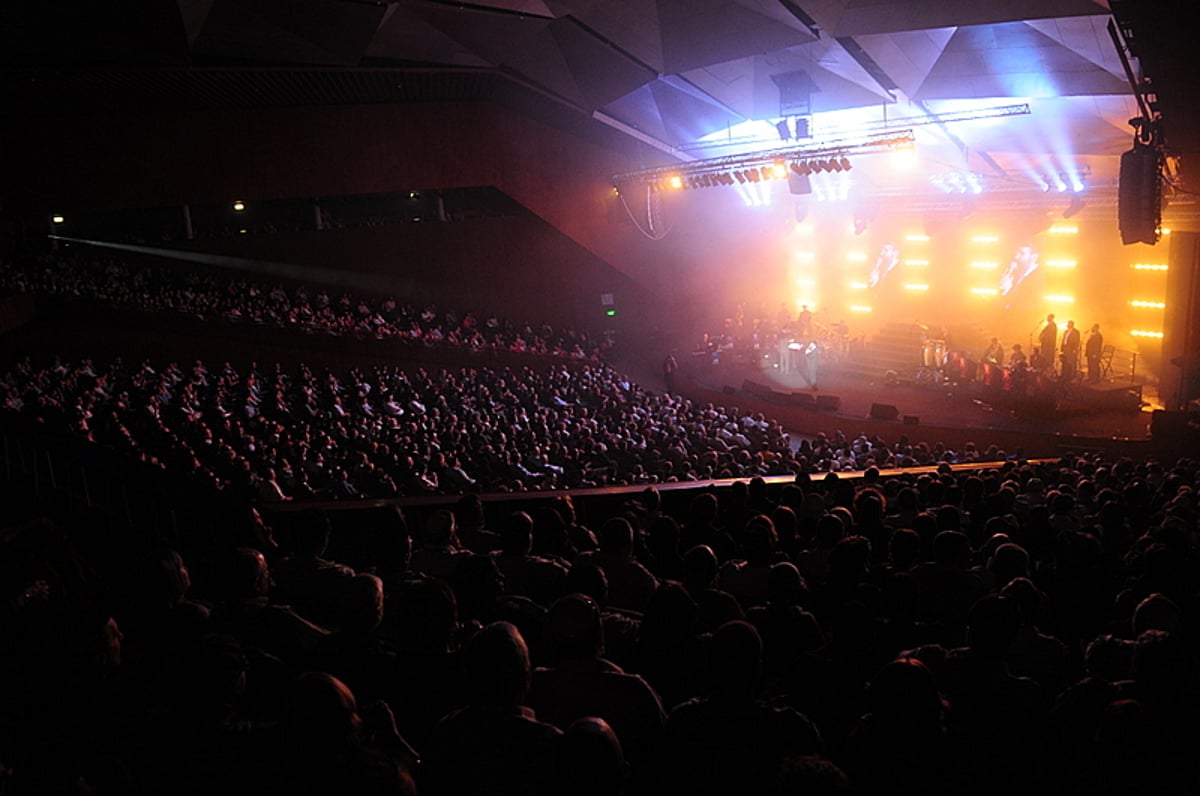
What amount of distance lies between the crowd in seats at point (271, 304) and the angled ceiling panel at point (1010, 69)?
31.5ft

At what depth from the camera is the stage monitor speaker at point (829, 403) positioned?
19.5m

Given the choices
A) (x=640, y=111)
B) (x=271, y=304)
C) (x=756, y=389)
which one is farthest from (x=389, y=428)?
(x=640, y=111)

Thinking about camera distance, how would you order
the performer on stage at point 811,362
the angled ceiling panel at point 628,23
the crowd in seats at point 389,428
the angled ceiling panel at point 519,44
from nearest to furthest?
the crowd in seats at point 389,428 < the angled ceiling panel at point 628,23 < the angled ceiling panel at point 519,44 < the performer on stage at point 811,362

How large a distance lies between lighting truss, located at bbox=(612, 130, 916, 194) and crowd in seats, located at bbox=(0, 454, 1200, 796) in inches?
525

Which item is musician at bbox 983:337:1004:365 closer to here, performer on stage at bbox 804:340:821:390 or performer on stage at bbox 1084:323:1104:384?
performer on stage at bbox 1084:323:1104:384

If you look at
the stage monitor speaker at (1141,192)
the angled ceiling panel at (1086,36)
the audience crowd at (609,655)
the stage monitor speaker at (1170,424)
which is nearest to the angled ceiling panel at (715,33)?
the angled ceiling panel at (1086,36)

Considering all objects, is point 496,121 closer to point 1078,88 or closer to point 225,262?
point 225,262

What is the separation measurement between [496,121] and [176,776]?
2124cm

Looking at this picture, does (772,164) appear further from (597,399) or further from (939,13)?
(597,399)

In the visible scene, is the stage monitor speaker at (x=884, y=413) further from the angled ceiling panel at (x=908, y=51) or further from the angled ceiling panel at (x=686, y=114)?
the angled ceiling panel at (x=686, y=114)

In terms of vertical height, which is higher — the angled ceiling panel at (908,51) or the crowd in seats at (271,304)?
the angled ceiling panel at (908,51)

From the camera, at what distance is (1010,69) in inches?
600

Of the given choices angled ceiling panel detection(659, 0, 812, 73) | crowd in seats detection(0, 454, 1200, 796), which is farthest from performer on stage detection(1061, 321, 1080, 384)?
crowd in seats detection(0, 454, 1200, 796)

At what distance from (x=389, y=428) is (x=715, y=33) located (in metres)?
9.03
